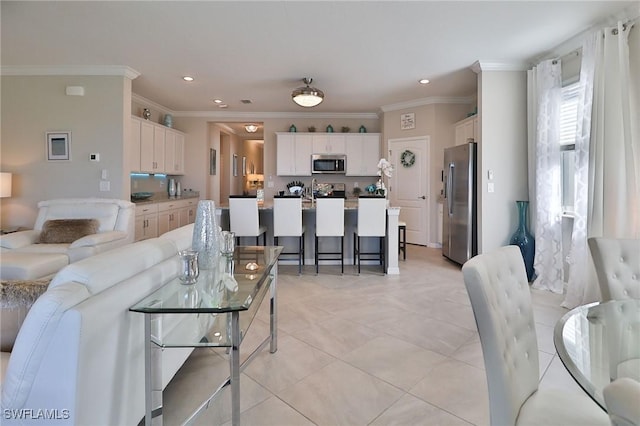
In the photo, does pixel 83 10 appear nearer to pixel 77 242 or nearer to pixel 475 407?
pixel 77 242

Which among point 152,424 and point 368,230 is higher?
point 368,230

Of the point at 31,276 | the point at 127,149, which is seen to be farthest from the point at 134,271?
the point at 127,149

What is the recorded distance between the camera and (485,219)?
4.18m

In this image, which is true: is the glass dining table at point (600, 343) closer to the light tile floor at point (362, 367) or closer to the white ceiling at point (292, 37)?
the light tile floor at point (362, 367)

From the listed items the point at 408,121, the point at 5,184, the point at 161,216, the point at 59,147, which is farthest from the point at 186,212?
the point at 408,121

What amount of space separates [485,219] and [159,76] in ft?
16.2

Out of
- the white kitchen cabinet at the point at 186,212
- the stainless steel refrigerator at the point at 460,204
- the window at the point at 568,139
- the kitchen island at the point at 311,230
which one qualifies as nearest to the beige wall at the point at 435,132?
the stainless steel refrigerator at the point at 460,204

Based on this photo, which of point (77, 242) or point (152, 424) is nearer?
point (152, 424)

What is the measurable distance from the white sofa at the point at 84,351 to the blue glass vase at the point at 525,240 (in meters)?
4.09

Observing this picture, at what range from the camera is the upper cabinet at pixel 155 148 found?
512 centimetres

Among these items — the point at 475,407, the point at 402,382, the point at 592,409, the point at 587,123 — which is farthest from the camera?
the point at 587,123

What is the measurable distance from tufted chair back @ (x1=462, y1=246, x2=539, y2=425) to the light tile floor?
2.20ft

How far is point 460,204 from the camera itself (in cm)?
469

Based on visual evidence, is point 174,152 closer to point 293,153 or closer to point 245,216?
point 293,153
